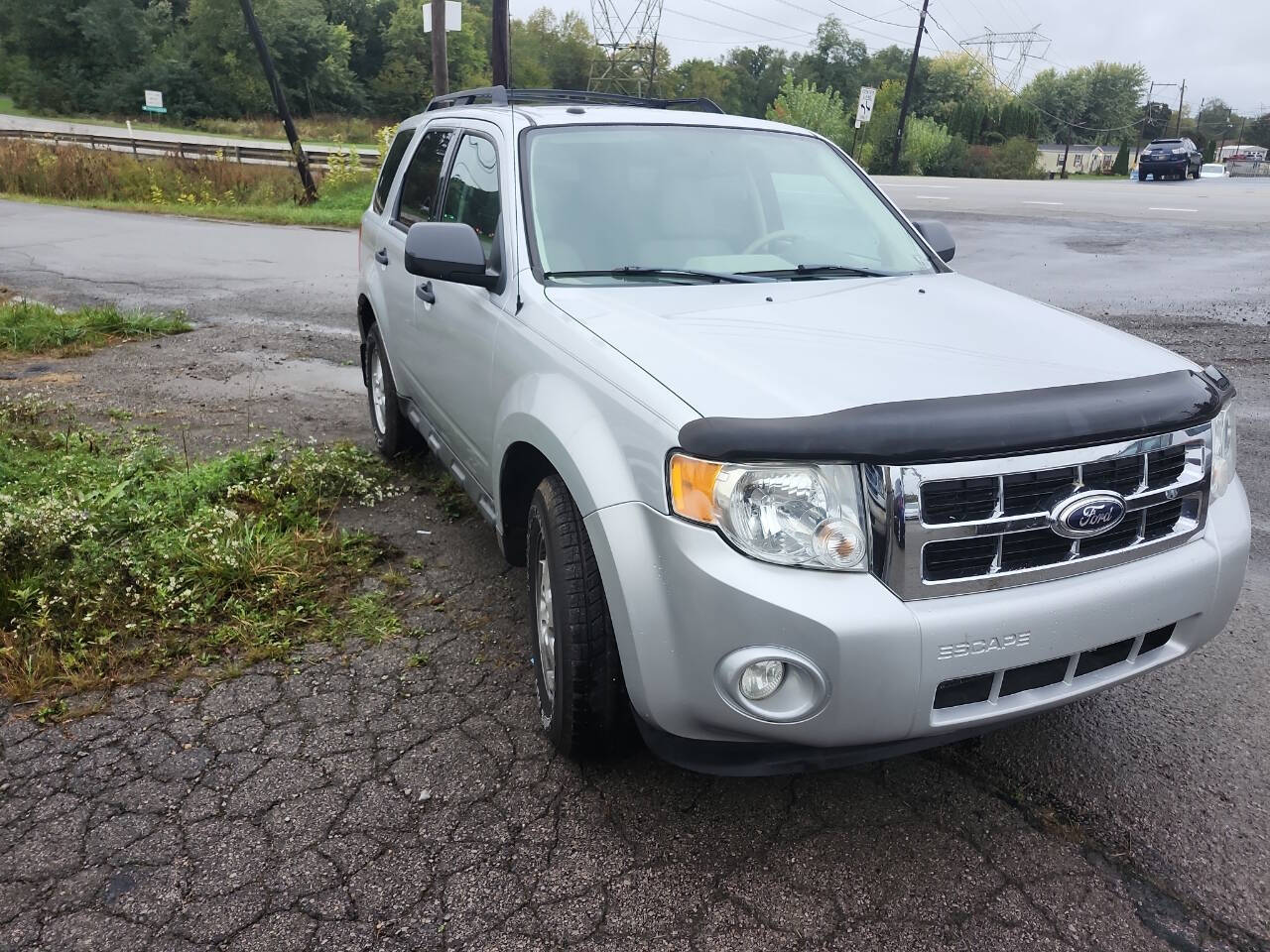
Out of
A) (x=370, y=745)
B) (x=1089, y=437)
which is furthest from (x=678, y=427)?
(x=370, y=745)

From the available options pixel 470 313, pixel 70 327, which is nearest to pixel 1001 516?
pixel 470 313

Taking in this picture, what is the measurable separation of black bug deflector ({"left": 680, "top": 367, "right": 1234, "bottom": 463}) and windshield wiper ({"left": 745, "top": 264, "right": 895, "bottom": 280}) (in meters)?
1.27

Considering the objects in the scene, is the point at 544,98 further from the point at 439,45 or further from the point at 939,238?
the point at 439,45

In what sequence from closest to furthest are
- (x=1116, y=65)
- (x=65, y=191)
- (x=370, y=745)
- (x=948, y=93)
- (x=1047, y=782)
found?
(x=1047, y=782)
(x=370, y=745)
(x=65, y=191)
(x=948, y=93)
(x=1116, y=65)

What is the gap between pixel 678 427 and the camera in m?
2.15

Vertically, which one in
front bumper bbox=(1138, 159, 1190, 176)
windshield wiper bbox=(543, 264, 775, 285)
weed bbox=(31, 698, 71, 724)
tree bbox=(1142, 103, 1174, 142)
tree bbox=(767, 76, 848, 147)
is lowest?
weed bbox=(31, 698, 71, 724)

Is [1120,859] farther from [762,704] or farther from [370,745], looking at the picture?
[370,745]

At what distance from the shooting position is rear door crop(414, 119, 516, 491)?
10.9ft

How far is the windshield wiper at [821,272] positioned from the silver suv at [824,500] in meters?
0.05

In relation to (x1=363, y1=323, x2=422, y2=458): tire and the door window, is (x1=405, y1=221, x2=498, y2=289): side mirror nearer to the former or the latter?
the door window

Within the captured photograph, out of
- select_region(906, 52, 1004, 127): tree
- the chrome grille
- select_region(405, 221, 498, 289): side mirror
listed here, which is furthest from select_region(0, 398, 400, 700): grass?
select_region(906, 52, 1004, 127): tree

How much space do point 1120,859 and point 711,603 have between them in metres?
1.32

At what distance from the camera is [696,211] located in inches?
138

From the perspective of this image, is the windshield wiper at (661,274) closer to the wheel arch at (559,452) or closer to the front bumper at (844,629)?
the wheel arch at (559,452)
